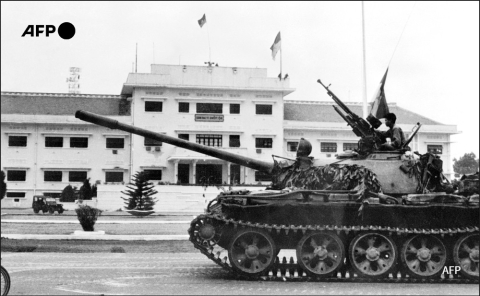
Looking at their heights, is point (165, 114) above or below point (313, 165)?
above

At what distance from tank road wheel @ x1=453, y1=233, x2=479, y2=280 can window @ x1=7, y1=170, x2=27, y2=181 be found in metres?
46.1

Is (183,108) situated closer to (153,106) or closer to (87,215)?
(153,106)

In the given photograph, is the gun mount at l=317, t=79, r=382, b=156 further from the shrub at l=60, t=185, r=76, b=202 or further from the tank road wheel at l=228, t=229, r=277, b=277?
the shrub at l=60, t=185, r=76, b=202

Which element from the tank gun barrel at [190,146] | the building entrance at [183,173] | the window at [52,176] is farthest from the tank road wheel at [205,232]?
the building entrance at [183,173]

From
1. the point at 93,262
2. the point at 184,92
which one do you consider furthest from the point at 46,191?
the point at 93,262

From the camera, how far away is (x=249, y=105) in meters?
57.3

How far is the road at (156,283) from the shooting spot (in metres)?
10.8

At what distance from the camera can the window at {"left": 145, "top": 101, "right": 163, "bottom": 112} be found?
182 ft

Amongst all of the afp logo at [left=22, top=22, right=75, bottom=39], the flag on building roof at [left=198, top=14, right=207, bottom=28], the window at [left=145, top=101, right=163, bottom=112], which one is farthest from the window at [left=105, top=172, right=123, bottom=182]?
the afp logo at [left=22, top=22, right=75, bottom=39]

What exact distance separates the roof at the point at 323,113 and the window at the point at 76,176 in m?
18.1

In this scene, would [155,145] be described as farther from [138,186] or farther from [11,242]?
[11,242]

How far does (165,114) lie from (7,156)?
1287cm

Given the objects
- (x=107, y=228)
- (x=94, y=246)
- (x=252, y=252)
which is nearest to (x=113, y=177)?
(x=107, y=228)

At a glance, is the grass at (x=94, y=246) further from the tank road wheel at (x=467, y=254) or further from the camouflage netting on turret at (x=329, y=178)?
the tank road wheel at (x=467, y=254)
